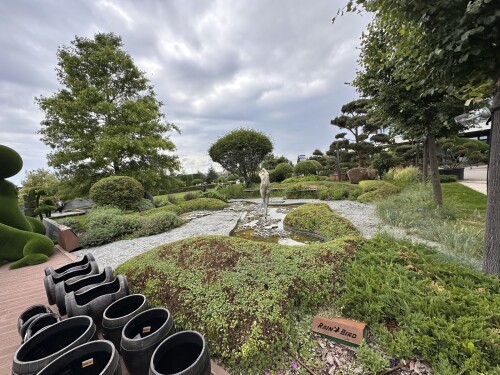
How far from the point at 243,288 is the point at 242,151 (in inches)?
548

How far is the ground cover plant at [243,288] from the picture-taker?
1860 mm

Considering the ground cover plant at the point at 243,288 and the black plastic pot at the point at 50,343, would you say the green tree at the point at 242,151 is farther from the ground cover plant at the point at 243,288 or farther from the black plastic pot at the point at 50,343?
the black plastic pot at the point at 50,343

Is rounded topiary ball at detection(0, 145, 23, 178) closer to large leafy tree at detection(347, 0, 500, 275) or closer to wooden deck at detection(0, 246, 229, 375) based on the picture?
wooden deck at detection(0, 246, 229, 375)

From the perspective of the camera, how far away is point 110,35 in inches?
427

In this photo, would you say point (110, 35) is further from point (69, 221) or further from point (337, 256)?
point (337, 256)

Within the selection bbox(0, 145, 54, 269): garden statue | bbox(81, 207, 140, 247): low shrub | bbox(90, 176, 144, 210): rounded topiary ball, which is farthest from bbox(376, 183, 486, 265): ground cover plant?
bbox(90, 176, 144, 210): rounded topiary ball

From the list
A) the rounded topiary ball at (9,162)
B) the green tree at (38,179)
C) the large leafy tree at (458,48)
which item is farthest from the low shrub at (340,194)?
the green tree at (38,179)

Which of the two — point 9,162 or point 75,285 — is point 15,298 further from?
point 9,162

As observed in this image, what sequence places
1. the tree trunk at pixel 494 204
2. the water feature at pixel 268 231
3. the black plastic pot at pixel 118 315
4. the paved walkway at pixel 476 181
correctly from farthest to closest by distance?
the paved walkway at pixel 476 181, the water feature at pixel 268 231, the tree trunk at pixel 494 204, the black plastic pot at pixel 118 315

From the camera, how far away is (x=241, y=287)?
2.35 m

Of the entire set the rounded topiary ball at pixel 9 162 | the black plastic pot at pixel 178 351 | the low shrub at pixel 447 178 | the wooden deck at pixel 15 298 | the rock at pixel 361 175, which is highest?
the rounded topiary ball at pixel 9 162

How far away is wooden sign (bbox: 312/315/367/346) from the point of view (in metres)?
1.88

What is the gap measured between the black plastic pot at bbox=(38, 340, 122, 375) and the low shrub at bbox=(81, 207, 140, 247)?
16.6ft

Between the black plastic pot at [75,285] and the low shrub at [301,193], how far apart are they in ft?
33.4
